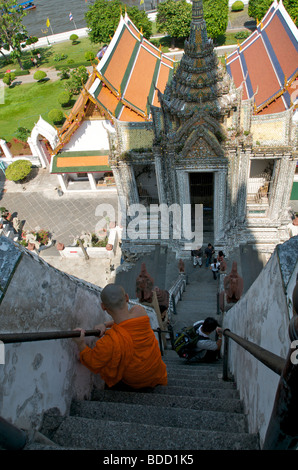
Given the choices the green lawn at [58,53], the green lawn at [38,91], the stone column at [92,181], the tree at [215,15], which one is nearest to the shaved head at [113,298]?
the stone column at [92,181]

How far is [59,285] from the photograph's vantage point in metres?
4.23

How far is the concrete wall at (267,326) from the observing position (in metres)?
3.01

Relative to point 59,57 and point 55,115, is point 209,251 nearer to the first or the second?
point 55,115

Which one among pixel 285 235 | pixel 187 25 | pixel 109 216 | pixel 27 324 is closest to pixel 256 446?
pixel 27 324

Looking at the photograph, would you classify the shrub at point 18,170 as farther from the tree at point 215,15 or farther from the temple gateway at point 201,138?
the tree at point 215,15

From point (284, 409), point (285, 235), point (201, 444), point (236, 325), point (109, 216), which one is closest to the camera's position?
point (284, 409)

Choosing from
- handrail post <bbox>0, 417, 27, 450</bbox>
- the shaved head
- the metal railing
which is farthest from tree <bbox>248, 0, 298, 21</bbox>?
handrail post <bbox>0, 417, 27, 450</bbox>

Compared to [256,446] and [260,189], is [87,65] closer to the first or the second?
[260,189]

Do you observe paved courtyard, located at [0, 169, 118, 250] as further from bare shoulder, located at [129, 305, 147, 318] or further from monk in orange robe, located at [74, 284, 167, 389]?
monk in orange robe, located at [74, 284, 167, 389]

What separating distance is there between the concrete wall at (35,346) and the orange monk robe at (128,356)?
0.34 m

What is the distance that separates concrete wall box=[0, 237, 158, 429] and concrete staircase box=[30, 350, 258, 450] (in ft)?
0.94

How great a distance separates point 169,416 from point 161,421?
4.6 inches

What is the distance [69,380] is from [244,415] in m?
2.18

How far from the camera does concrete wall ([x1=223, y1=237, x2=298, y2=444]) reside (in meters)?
3.01
